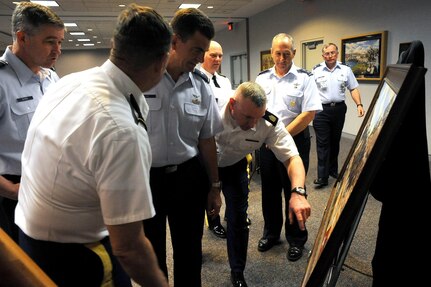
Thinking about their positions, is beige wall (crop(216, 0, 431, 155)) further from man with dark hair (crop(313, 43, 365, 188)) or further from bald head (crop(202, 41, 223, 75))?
bald head (crop(202, 41, 223, 75))

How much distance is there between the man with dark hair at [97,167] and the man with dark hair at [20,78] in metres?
0.61

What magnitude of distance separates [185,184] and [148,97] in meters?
0.43

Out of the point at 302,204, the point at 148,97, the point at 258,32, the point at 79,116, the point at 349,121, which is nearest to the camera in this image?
the point at 79,116

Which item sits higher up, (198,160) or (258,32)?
(258,32)

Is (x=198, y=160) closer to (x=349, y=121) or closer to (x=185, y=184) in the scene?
(x=185, y=184)

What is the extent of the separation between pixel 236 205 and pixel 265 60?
798 cm

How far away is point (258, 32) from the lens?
9664 mm

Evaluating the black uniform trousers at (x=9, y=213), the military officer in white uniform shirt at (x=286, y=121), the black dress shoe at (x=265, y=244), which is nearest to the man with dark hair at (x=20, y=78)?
the black uniform trousers at (x=9, y=213)

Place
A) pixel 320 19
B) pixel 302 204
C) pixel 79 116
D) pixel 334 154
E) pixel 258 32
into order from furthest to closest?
pixel 258 32 < pixel 320 19 < pixel 334 154 < pixel 302 204 < pixel 79 116

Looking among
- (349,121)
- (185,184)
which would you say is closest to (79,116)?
(185,184)

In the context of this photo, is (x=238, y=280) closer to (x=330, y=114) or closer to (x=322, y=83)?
(x=330, y=114)

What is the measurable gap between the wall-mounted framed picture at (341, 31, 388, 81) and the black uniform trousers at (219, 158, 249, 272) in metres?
4.33

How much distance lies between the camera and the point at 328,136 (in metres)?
3.73

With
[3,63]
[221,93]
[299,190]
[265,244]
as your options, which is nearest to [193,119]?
[299,190]
